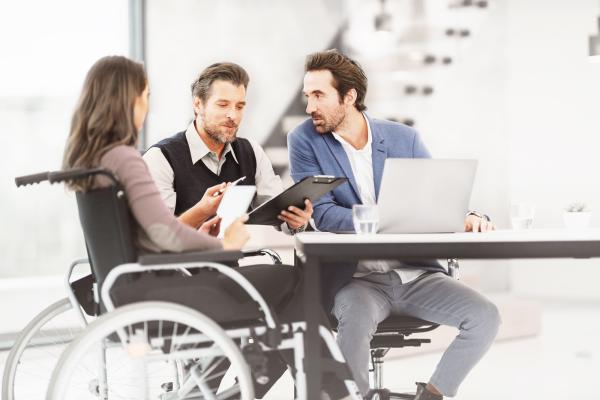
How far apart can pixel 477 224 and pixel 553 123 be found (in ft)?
13.6

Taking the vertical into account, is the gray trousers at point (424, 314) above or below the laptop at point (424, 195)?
below

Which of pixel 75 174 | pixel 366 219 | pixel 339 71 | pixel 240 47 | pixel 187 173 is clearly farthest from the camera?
pixel 240 47

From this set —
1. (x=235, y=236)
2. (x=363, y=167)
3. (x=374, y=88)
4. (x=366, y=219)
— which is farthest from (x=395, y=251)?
(x=374, y=88)

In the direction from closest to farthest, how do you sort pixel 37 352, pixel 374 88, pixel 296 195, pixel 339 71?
1. pixel 296 195
2. pixel 339 71
3. pixel 37 352
4. pixel 374 88

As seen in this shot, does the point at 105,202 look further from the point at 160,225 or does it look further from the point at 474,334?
the point at 474,334

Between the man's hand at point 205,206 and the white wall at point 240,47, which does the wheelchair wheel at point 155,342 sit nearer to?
the man's hand at point 205,206

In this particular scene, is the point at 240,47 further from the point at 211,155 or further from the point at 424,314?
the point at 424,314

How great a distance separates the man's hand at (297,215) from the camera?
226cm

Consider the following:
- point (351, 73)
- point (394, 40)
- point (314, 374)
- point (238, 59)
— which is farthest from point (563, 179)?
point (314, 374)

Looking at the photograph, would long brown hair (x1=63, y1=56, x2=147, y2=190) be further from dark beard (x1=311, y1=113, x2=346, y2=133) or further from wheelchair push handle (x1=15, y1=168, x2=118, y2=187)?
dark beard (x1=311, y1=113, x2=346, y2=133)

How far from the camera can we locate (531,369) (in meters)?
3.74

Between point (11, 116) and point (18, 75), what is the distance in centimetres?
26

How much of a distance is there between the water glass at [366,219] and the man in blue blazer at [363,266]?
0.31 m

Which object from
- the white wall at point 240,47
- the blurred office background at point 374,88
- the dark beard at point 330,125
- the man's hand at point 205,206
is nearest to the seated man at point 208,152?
the man's hand at point 205,206
